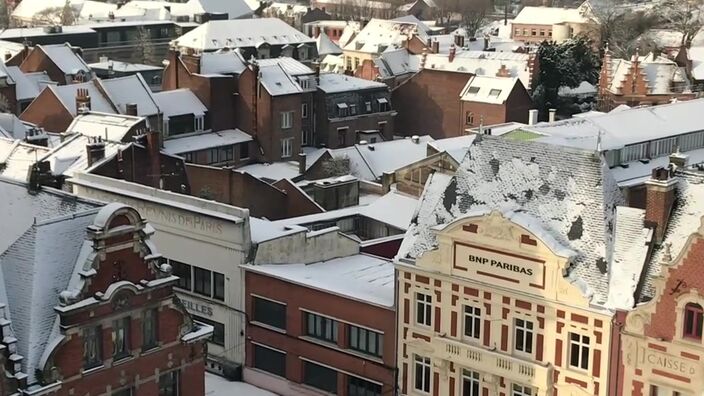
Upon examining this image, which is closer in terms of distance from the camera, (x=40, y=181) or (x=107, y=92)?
(x=40, y=181)

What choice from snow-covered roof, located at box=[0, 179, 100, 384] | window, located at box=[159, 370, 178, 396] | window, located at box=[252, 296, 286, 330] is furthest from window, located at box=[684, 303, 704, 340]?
snow-covered roof, located at box=[0, 179, 100, 384]

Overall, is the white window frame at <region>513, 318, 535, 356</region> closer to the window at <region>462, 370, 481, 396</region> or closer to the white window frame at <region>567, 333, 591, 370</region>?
the white window frame at <region>567, 333, 591, 370</region>

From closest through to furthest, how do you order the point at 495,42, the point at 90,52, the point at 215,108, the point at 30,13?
the point at 215,108 < the point at 90,52 < the point at 495,42 < the point at 30,13

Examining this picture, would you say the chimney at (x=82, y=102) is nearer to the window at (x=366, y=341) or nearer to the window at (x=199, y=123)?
the window at (x=199, y=123)

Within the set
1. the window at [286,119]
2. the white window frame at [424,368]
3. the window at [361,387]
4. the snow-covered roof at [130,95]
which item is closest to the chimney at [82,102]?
the snow-covered roof at [130,95]

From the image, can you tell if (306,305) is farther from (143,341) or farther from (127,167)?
(127,167)

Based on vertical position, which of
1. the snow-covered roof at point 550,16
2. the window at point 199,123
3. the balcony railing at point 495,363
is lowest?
the balcony railing at point 495,363

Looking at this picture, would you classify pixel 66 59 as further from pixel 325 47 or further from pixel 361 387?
pixel 361 387

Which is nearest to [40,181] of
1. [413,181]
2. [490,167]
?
[490,167]

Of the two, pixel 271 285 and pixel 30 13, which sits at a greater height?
pixel 30 13
